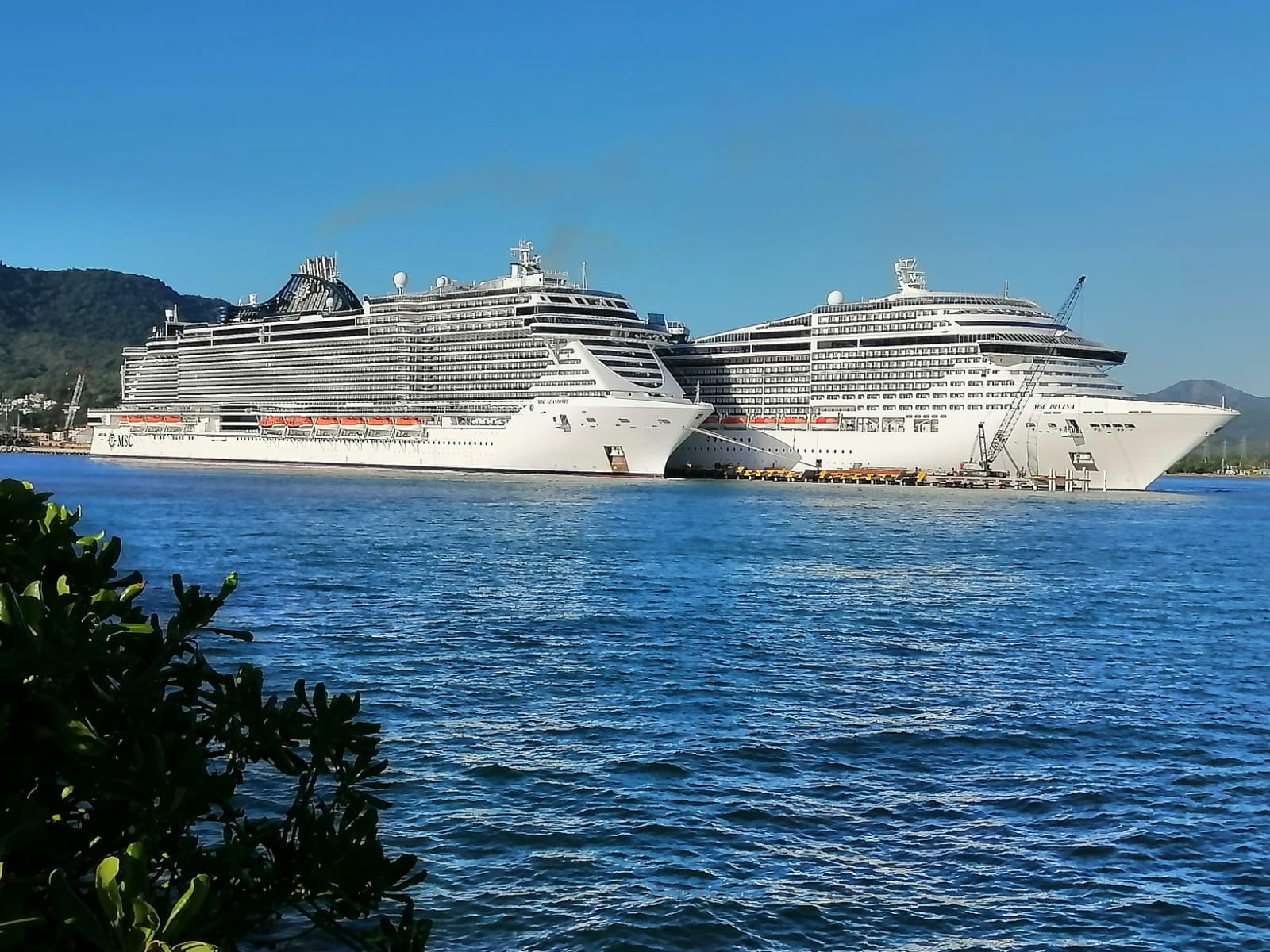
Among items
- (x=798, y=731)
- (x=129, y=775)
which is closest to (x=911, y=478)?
(x=798, y=731)

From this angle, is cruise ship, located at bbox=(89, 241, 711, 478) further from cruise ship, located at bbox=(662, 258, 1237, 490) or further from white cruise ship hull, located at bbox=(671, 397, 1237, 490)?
white cruise ship hull, located at bbox=(671, 397, 1237, 490)

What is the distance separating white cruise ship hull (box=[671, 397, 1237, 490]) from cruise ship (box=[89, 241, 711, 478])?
13.7 meters

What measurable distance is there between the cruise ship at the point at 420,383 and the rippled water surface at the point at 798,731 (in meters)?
51.9

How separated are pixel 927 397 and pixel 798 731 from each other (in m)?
85.0

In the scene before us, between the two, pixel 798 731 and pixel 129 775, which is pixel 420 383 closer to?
pixel 798 731

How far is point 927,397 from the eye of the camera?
332 feet

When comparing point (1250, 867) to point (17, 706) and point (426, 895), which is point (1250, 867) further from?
point (17, 706)

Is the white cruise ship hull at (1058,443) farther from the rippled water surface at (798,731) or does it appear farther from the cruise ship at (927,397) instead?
the rippled water surface at (798,731)

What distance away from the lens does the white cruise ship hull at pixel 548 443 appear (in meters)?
99.0

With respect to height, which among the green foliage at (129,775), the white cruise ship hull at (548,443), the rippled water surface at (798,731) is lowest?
the rippled water surface at (798,731)

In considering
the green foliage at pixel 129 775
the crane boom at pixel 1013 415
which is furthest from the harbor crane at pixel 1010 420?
the green foliage at pixel 129 775

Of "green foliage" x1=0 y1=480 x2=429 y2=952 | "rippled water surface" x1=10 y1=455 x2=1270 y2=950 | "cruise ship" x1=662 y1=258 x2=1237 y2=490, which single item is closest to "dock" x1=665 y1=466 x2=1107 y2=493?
"cruise ship" x1=662 y1=258 x2=1237 y2=490

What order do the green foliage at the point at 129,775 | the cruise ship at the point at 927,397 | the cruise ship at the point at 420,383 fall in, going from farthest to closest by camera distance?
1. the cruise ship at the point at 420,383
2. the cruise ship at the point at 927,397
3. the green foliage at the point at 129,775

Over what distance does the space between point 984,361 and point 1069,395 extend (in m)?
7.85
